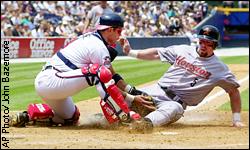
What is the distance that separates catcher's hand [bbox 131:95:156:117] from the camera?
288 inches

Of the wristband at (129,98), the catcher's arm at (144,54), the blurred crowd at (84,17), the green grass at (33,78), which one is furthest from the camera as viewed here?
the blurred crowd at (84,17)

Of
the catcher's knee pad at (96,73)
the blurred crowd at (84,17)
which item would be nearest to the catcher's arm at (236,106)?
the catcher's knee pad at (96,73)

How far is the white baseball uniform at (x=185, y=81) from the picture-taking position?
7375mm

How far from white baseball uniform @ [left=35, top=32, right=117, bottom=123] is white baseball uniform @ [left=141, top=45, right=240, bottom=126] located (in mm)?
989

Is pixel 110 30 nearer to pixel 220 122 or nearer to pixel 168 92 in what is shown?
pixel 168 92

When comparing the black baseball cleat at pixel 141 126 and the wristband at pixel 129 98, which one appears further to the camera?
the wristband at pixel 129 98

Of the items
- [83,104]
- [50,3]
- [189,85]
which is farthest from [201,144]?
[50,3]

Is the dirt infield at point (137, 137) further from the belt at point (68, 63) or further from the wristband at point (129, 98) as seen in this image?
the belt at point (68, 63)

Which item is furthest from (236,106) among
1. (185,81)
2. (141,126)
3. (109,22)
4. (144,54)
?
(109,22)

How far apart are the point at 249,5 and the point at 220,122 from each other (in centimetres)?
2590

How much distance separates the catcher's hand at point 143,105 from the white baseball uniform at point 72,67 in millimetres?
713

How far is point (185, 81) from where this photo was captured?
24.8 feet

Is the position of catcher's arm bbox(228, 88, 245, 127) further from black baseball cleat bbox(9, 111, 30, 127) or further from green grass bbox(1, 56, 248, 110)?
green grass bbox(1, 56, 248, 110)

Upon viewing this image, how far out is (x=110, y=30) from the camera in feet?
22.5
